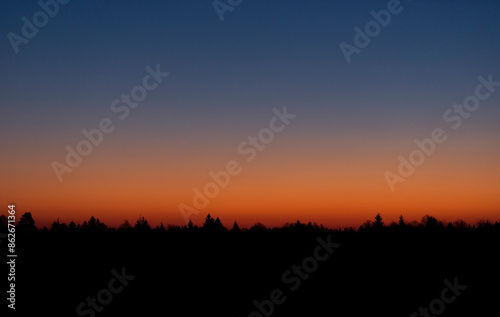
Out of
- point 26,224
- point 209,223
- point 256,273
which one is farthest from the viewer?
point 209,223

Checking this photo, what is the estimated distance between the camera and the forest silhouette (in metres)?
38.6

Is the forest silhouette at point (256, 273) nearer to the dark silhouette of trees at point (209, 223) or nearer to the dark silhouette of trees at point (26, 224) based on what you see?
the dark silhouette of trees at point (26, 224)

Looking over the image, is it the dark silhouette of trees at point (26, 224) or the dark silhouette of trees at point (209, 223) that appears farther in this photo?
the dark silhouette of trees at point (209, 223)

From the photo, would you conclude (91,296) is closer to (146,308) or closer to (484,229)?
(146,308)

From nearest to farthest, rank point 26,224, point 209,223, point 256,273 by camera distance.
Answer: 1. point 256,273
2. point 26,224
3. point 209,223

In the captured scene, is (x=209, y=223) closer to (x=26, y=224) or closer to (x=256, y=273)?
(x=26, y=224)

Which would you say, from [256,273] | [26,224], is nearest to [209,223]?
[26,224]

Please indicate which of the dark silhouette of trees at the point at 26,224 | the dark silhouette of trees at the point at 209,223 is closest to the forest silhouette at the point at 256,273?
the dark silhouette of trees at the point at 26,224

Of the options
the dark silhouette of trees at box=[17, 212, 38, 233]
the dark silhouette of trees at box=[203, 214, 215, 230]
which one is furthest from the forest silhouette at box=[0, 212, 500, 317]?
the dark silhouette of trees at box=[203, 214, 215, 230]

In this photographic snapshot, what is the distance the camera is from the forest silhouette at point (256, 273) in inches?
1521

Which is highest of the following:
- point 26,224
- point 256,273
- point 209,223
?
point 26,224

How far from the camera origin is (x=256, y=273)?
171ft

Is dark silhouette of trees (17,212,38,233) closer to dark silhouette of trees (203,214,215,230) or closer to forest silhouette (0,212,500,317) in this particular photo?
forest silhouette (0,212,500,317)

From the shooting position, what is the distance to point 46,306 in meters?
36.5
